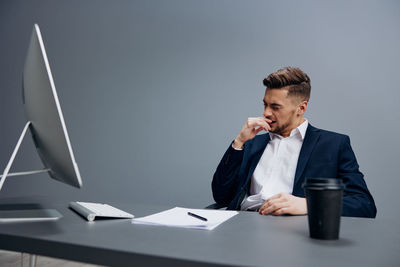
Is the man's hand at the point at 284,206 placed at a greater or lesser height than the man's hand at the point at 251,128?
lesser

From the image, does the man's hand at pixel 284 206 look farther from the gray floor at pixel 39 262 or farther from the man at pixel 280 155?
the gray floor at pixel 39 262

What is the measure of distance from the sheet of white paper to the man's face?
0.89 m

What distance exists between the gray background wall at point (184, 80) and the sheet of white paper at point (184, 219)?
4.80 ft

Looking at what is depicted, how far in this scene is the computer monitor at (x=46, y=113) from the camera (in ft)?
2.76

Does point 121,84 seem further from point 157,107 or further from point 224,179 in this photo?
point 224,179

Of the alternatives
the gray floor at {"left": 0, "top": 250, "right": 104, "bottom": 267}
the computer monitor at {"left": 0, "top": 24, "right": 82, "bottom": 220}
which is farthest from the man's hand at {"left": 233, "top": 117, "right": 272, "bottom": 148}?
the gray floor at {"left": 0, "top": 250, "right": 104, "bottom": 267}

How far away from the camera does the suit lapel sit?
5.70 feet

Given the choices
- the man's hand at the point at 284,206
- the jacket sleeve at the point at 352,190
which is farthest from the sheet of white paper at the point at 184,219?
the jacket sleeve at the point at 352,190

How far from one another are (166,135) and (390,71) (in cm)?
158

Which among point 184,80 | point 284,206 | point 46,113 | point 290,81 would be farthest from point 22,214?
point 184,80

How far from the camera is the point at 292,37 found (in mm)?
2482

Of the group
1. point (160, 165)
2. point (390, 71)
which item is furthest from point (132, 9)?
point (390, 71)

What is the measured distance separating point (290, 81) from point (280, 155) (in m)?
0.40

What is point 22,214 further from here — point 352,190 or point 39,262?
point 39,262
